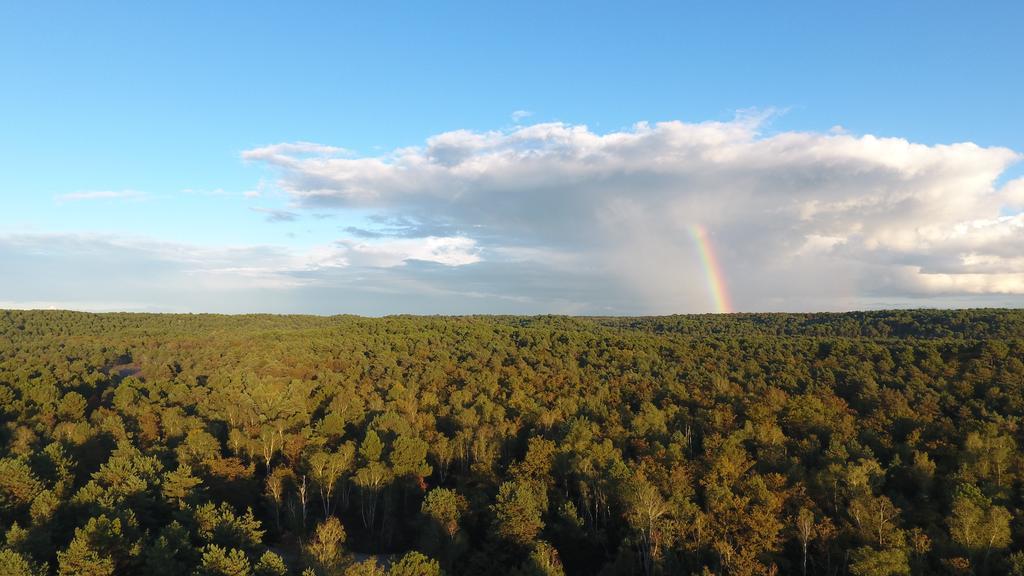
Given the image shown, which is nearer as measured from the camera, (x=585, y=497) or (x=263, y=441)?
(x=585, y=497)

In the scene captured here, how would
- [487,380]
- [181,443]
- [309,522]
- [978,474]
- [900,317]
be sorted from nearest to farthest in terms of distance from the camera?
[978,474] → [309,522] → [181,443] → [487,380] → [900,317]

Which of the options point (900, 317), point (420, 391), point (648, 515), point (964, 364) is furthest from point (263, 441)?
point (900, 317)

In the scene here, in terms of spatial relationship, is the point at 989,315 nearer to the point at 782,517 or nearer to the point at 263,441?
the point at 782,517

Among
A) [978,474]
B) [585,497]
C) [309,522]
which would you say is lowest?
[309,522]

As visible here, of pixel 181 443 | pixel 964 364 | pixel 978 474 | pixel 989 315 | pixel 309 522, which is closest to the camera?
pixel 978 474

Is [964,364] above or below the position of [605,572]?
above

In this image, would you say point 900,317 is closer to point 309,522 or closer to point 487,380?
point 487,380
